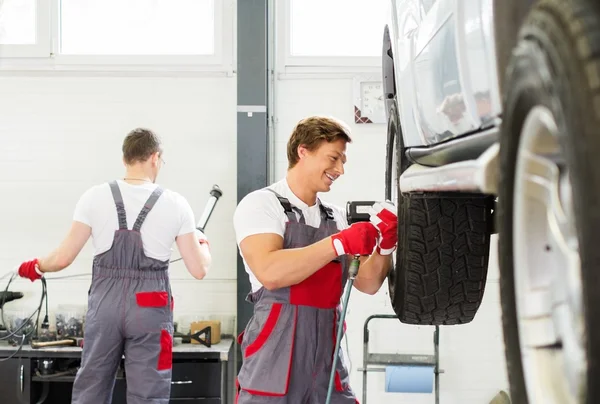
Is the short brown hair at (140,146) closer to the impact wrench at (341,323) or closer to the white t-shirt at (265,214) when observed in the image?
the white t-shirt at (265,214)

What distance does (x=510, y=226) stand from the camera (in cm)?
109

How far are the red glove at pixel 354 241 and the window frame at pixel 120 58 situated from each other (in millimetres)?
2790

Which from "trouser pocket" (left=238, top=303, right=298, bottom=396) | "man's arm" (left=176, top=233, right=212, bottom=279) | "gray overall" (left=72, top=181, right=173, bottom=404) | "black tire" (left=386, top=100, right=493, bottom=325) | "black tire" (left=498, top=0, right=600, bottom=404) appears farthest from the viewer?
"man's arm" (left=176, top=233, right=212, bottom=279)

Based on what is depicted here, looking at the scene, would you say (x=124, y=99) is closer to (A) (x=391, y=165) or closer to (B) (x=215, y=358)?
(B) (x=215, y=358)

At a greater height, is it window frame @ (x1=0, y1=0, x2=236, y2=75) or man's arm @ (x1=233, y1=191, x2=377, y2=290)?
window frame @ (x1=0, y1=0, x2=236, y2=75)

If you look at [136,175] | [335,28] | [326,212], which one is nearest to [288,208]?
[326,212]

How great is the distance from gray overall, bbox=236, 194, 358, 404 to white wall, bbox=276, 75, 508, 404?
2.18m

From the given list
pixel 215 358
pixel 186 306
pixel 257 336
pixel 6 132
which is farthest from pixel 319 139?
pixel 6 132

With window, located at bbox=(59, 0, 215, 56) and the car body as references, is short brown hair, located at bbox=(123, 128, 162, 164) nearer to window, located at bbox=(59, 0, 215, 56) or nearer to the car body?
window, located at bbox=(59, 0, 215, 56)

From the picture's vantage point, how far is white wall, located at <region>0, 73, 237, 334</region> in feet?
16.8

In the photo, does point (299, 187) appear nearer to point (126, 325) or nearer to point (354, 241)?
point (354, 241)

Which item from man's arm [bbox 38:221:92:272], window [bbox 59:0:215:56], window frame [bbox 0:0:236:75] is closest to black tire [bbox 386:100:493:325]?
man's arm [bbox 38:221:92:272]

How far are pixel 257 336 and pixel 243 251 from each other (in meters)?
0.31

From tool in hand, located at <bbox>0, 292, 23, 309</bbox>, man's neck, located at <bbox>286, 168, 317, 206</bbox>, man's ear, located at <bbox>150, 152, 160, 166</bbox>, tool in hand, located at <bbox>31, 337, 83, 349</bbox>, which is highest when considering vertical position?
man's ear, located at <bbox>150, 152, 160, 166</bbox>
